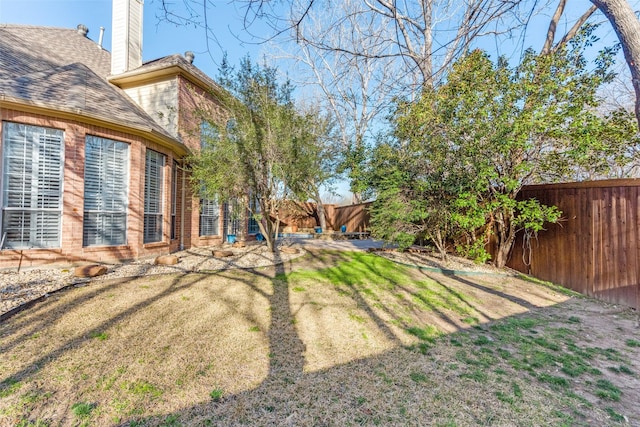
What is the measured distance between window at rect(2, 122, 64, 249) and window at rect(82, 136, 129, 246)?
0.47 meters

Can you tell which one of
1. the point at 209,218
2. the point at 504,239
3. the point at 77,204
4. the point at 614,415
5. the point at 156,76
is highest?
the point at 156,76

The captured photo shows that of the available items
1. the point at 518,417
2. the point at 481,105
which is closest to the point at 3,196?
the point at 518,417

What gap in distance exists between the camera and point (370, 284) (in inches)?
218

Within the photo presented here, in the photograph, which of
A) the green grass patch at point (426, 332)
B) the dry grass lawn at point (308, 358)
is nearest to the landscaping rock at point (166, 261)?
the dry grass lawn at point (308, 358)

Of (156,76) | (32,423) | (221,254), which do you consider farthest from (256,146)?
(32,423)

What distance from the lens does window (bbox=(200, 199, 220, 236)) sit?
993 centimetres

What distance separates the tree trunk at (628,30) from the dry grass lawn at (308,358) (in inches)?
97.6

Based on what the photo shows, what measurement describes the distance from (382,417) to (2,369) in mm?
3395

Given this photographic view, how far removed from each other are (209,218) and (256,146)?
426 cm

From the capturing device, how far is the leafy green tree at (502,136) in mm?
5570

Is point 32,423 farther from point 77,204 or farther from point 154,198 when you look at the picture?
point 154,198

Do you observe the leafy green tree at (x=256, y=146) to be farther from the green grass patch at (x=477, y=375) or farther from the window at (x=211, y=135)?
the green grass patch at (x=477, y=375)

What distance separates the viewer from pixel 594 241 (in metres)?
5.31

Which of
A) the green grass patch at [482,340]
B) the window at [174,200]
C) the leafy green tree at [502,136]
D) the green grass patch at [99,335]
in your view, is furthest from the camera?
the window at [174,200]
